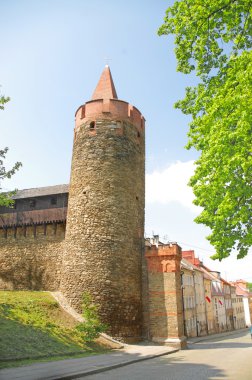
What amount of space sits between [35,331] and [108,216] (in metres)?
7.96

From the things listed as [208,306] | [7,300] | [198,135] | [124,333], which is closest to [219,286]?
[208,306]

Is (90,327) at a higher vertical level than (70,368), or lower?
higher

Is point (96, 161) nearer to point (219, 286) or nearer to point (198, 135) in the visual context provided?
point (198, 135)

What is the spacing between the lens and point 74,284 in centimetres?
1908

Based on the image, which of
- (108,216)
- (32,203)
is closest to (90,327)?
(108,216)

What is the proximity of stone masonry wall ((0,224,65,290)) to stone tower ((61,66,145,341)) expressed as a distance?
2662mm

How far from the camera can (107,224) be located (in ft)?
64.8

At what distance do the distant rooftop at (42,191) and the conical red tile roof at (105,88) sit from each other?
8044 mm

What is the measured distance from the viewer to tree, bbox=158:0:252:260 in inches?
367

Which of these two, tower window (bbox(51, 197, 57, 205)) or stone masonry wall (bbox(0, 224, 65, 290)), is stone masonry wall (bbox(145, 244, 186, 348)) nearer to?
stone masonry wall (bbox(0, 224, 65, 290))

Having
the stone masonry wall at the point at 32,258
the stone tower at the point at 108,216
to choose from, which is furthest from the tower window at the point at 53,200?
the stone tower at the point at 108,216

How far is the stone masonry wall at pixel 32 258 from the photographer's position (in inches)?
882

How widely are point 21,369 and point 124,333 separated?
9.62m

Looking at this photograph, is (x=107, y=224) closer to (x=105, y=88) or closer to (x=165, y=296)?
(x=165, y=296)
